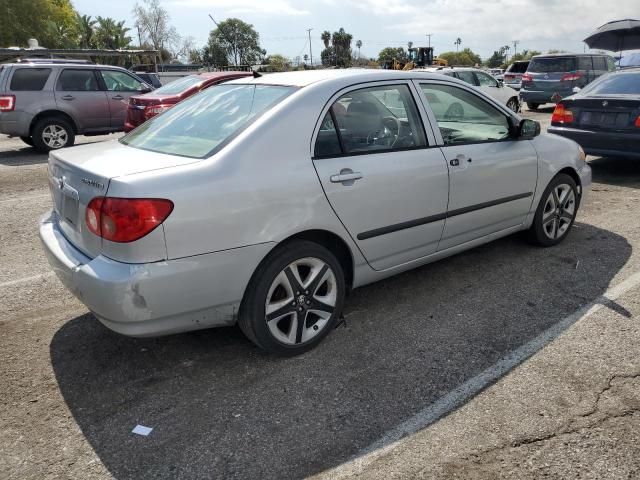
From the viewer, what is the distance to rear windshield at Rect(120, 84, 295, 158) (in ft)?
10.1

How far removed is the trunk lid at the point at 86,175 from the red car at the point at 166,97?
6.61 m

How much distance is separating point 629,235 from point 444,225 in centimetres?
260

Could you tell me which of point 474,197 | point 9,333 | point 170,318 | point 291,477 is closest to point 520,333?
point 474,197

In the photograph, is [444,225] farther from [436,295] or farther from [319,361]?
[319,361]

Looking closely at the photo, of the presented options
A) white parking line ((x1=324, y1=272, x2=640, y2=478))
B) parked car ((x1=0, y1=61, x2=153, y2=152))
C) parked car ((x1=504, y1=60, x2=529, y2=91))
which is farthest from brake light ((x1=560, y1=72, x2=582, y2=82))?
white parking line ((x1=324, y1=272, x2=640, y2=478))

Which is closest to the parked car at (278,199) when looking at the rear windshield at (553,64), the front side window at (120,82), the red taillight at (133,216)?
the red taillight at (133,216)

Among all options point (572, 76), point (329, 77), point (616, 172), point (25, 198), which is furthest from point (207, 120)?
point (572, 76)

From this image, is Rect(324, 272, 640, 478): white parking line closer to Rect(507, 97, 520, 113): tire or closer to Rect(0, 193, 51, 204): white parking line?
Rect(0, 193, 51, 204): white parking line

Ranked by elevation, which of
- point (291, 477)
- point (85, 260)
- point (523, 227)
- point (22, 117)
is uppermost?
point (22, 117)

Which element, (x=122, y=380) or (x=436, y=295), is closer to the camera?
(x=122, y=380)

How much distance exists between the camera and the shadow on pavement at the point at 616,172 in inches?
302

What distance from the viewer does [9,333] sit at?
349cm

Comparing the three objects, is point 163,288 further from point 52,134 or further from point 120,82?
point 120,82

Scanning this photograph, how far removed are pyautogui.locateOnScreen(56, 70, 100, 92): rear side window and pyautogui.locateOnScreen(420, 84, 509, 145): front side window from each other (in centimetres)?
945
